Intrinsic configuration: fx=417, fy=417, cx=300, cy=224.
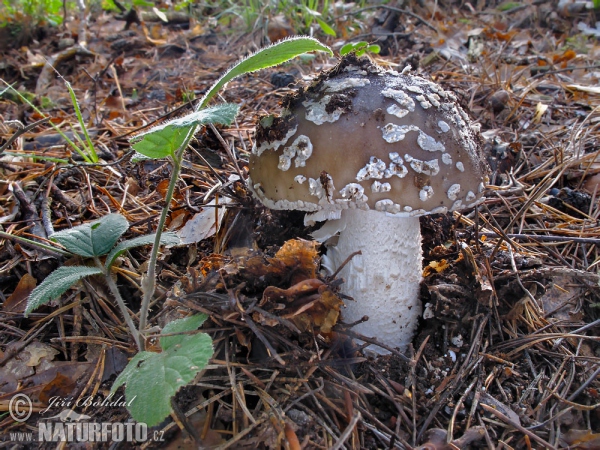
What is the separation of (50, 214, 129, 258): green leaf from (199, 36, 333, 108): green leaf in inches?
36.7

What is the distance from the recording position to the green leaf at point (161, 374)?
148 cm

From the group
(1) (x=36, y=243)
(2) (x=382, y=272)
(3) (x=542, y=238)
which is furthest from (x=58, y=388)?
(3) (x=542, y=238)

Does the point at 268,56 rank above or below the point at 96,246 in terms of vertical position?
above

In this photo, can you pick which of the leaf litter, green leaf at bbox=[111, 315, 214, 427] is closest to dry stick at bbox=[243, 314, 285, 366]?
the leaf litter

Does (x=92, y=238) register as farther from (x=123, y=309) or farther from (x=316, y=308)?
(x=316, y=308)

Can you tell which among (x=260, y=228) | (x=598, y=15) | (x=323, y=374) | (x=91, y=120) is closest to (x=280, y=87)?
(x=91, y=120)

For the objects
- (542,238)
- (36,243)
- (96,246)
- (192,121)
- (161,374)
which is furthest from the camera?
(542,238)

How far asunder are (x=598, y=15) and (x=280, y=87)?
5.71m

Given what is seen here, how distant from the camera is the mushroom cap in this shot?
1.96m

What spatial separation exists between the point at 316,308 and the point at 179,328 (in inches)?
25.6

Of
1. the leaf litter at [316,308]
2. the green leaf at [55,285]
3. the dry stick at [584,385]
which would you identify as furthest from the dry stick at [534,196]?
the green leaf at [55,285]

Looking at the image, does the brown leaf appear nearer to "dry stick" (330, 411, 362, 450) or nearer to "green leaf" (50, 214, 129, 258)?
"green leaf" (50, 214, 129, 258)

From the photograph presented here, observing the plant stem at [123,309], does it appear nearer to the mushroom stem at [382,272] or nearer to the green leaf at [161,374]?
the green leaf at [161,374]

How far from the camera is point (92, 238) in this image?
2203 millimetres
